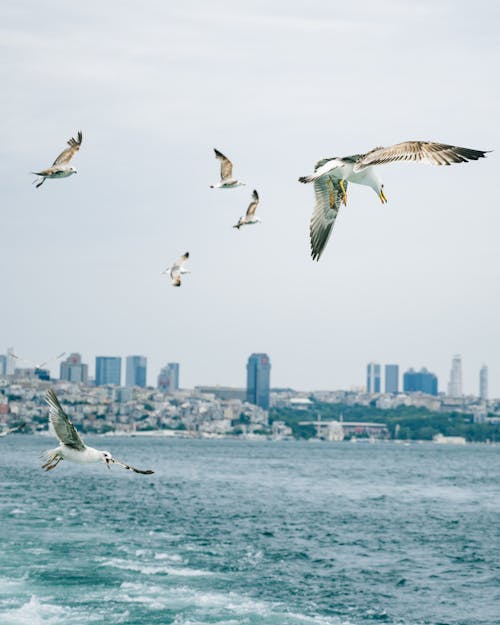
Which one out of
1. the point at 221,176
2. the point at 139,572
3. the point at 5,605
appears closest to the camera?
the point at 221,176

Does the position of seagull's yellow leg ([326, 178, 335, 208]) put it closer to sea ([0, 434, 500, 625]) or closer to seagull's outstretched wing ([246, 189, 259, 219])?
seagull's outstretched wing ([246, 189, 259, 219])

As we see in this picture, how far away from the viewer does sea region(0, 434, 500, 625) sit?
86.8ft

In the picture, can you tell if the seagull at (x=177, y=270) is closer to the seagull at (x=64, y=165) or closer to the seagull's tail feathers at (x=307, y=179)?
the seagull at (x=64, y=165)

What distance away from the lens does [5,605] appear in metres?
24.6

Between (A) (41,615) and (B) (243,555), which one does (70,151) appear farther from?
(B) (243,555)

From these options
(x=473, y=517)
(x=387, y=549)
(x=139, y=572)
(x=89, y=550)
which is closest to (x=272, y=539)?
(x=387, y=549)

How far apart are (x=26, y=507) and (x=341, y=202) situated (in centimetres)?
3988

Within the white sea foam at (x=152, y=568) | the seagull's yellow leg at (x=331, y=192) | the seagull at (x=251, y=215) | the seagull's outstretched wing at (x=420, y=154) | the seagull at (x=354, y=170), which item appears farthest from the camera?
the white sea foam at (x=152, y=568)

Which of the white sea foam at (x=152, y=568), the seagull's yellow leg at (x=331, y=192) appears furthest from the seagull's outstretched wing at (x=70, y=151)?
the white sea foam at (x=152, y=568)

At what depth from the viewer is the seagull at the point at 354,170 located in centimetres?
945

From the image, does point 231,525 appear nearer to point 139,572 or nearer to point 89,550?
point 89,550

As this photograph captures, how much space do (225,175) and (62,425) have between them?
29.3 ft

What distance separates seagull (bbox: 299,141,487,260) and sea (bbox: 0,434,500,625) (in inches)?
558

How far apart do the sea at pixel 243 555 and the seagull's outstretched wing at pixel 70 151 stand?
37.3 feet
